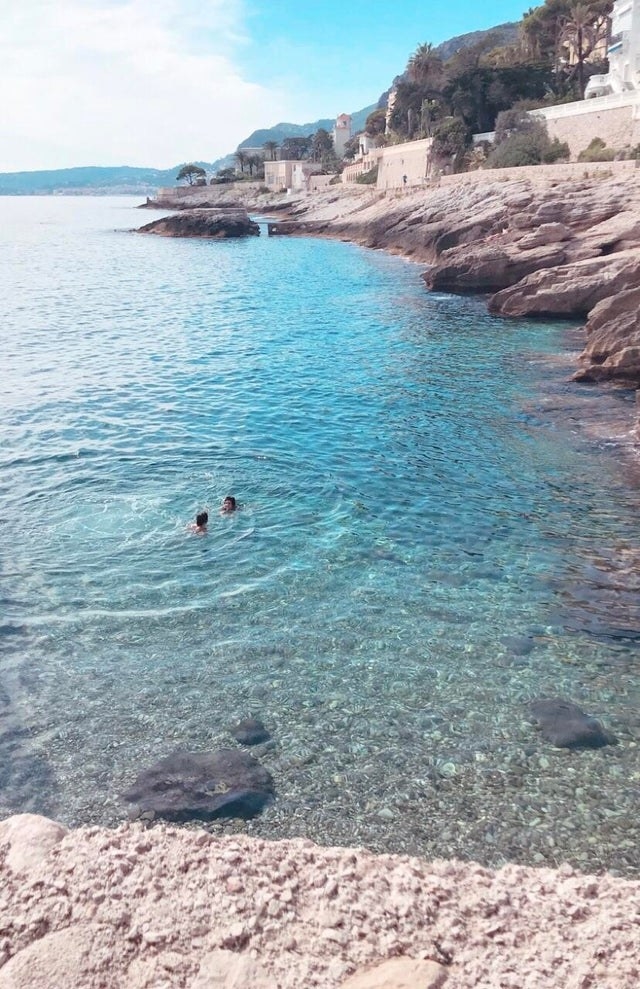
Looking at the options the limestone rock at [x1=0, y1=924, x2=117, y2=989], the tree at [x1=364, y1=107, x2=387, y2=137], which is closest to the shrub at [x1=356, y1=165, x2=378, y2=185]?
the tree at [x1=364, y1=107, x2=387, y2=137]

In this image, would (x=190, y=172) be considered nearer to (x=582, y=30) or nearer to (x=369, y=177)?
(x=369, y=177)

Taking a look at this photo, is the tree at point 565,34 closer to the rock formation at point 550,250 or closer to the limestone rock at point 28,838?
the rock formation at point 550,250

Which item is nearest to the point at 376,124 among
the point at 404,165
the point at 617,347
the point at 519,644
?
the point at 404,165

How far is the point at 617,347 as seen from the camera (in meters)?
21.9

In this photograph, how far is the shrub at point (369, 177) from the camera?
107812 mm

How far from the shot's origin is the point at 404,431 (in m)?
18.9

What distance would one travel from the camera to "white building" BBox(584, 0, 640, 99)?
2542 inches

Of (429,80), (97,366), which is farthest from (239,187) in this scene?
(97,366)

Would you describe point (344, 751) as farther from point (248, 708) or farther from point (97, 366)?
point (97, 366)

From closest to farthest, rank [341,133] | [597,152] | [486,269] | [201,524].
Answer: [201,524] → [486,269] → [597,152] → [341,133]

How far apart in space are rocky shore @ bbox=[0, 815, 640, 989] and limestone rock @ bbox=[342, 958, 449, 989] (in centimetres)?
1

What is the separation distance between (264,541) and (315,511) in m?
1.73

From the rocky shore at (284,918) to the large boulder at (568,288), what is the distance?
27440 mm

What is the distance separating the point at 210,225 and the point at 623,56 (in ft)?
171
